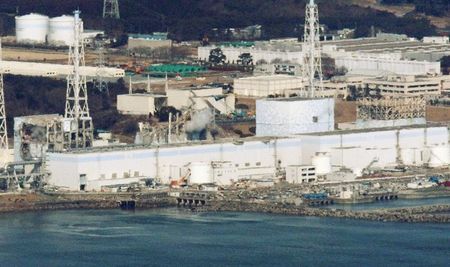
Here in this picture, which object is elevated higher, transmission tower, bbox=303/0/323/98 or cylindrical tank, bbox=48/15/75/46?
cylindrical tank, bbox=48/15/75/46

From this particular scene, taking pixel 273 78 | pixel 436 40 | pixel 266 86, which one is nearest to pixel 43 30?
pixel 436 40

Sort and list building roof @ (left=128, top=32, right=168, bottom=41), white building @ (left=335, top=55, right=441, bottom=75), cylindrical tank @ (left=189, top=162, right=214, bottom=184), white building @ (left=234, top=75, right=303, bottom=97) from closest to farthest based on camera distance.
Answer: cylindrical tank @ (left=189, top=162, right=214, bottom=184) → white building @ (left=234, top=75, right=303, bottom=97) → white building @ (left=335, top=55, right=441, bottom=75) → building roof @ (left=128, top=32, right=168, bottom=41)

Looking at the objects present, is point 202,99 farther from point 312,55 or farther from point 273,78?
point 273,78

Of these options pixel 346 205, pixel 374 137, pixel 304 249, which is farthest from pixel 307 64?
pixel 304 249

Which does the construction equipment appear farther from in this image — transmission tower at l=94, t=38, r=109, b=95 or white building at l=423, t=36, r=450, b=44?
white building at l=423, t=36, r=450, b=44

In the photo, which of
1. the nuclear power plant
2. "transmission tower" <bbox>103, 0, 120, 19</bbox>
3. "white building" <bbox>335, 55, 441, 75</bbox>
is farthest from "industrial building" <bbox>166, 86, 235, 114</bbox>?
"transmission tower" <bbox>103, 0, 120, 19</bbox>

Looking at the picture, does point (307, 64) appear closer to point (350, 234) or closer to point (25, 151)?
point (25, 151)
